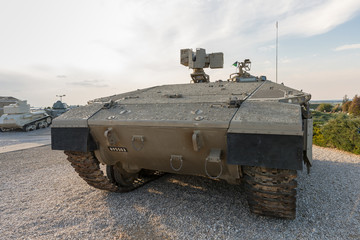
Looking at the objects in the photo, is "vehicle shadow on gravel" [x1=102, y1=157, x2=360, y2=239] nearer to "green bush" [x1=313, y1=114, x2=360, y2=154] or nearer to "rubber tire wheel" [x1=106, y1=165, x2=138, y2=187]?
"rubber tire wheel" [x1=106, y1=165, x2=138, y2=187]

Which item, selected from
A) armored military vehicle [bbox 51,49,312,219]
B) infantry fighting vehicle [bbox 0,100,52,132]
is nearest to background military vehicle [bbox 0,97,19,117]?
infantry fighting vehicle [bbox 0,100,52,132]

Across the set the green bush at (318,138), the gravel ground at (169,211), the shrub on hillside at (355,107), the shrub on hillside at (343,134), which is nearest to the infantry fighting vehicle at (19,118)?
the gravel ground at (169,211)

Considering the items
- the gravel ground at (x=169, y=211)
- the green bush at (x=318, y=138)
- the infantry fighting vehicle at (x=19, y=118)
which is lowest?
the gravel ground at (x=169, y=211)

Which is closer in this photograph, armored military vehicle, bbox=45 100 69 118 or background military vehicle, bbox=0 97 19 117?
armored military vehicle, bbox=45 100 69 118

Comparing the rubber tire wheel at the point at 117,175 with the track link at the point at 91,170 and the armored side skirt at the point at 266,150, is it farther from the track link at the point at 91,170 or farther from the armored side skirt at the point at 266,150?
the armored side skirt at the point at 266,150

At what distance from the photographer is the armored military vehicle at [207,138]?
8.79ft

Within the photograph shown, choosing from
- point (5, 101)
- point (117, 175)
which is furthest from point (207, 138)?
point (5, 101)

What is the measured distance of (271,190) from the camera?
297 centimetres

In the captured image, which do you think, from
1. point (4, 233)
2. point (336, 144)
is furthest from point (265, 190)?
point (336, 144)

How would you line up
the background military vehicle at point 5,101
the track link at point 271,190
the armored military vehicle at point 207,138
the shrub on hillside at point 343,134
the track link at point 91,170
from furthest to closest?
the background military vehicle at point 5,101 < the shrub on hillside at point 343,134 < the track link at point 91,170 < the track link at point 271,190 < the armored military vehicle at point 207,138

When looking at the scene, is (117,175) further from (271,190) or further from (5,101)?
(5,101)

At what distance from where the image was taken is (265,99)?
131 inches

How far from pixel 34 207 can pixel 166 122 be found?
265 centimetres

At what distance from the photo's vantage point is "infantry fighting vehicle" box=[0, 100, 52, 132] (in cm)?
1566
